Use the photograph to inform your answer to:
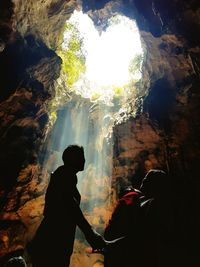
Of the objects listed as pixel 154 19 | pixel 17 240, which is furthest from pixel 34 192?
pixel 154 19

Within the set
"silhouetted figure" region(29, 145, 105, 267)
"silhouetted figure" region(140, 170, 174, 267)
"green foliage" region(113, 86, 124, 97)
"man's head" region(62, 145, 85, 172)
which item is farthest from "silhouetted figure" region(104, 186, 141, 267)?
"green foliage" region(113, 86, 124, 97)

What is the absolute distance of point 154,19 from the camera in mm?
11484

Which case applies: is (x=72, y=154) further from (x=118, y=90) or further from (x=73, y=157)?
(x=118, y=90)

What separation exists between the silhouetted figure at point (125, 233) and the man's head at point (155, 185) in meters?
0.20

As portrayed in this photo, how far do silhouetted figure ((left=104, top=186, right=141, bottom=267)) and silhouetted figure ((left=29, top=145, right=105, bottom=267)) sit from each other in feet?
Answer: 1.07

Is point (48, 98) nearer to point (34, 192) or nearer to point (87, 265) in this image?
point (34, 192)

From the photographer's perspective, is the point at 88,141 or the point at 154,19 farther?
the point at 88,141

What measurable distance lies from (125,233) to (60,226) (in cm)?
107

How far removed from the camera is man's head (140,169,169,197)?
11.6 feet

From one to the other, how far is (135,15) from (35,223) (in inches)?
606

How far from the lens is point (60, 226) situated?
129 inches

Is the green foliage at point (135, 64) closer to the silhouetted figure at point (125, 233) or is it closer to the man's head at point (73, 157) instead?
the man's head at point (73, 157)

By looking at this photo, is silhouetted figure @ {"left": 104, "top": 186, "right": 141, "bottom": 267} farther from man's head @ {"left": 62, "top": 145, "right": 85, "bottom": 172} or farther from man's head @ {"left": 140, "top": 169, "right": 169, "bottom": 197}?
man's head @ {"left": 62, "top": 145, "right": 85, "bottom": 172}

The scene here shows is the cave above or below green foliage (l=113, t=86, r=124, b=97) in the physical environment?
below
